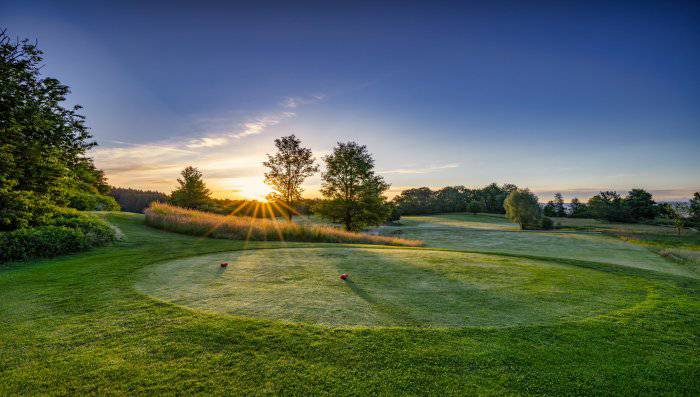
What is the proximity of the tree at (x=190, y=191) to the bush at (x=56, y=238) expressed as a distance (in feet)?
88.5

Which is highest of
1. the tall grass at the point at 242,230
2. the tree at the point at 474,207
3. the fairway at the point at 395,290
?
the tree at the point at 474,207

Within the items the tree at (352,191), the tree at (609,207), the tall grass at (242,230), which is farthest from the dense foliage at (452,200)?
the tall grass at (242,230)

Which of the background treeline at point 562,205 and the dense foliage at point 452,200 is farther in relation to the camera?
the dense foliage at point 452,200

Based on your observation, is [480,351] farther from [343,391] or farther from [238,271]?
[238,271]

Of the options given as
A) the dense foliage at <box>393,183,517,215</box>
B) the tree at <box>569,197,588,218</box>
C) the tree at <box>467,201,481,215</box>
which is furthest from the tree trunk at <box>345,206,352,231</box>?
the tree at <box>569,197,588,218</box>

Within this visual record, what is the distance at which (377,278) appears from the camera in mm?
6551

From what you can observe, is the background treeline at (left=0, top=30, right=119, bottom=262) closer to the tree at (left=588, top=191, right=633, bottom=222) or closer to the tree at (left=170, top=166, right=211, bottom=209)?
the tree at (left=170, top=166, right=211, bottom=209)

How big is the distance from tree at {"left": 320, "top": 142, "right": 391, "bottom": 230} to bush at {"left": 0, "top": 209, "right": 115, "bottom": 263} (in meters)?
21.2

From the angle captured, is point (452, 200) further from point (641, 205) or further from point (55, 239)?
point (55, 239)

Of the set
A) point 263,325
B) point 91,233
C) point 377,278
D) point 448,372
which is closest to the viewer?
point 448,372

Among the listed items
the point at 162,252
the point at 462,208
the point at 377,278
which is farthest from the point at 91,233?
the point at 462,208

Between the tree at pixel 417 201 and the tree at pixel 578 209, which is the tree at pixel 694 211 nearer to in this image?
the tree at pixel 578 209

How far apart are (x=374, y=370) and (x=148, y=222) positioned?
2095 cm

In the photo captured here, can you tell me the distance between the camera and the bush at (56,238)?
8814mm
